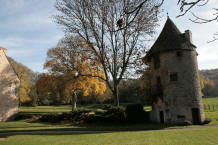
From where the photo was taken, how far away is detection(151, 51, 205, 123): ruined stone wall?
20484 mm

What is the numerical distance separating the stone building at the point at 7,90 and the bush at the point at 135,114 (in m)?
18.8

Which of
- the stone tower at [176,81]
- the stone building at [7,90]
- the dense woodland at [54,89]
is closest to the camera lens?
the stone tower at [176,81]

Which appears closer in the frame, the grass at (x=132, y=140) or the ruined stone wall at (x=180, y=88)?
the grass at (x=132, y=140)

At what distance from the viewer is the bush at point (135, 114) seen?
22689 mm

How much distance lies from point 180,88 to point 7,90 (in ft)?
85.2

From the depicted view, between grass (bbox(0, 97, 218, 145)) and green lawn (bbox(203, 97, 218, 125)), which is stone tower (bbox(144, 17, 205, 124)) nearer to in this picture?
green lawn (bbox(203, 97, 218, 125))

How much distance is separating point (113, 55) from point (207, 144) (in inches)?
513

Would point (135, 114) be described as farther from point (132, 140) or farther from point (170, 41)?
point (132, 140)

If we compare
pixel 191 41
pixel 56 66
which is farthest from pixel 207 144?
pixel 56 66

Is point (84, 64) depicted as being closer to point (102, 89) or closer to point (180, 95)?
point (102, 89)

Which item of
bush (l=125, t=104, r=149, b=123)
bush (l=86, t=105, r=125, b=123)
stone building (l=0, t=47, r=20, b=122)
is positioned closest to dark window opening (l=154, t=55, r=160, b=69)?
bush (l=125, t=104, r=149, b=123)

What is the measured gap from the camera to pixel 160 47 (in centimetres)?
2255

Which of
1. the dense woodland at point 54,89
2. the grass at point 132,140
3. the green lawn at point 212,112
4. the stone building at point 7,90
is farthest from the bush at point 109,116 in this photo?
the stone building at point 7,90

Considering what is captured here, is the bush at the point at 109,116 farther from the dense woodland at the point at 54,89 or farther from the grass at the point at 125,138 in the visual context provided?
the grass at the point at 125,138
